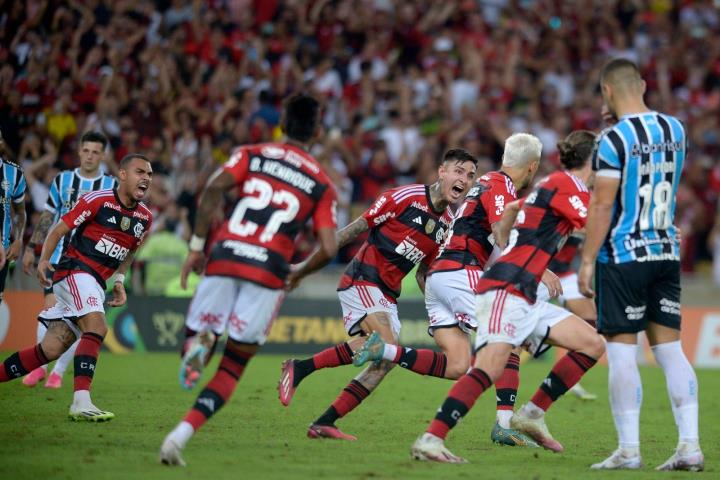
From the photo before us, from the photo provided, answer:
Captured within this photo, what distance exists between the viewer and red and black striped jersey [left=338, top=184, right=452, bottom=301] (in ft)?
31.6

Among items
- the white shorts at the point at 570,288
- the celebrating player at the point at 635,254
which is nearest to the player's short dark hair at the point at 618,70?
the celebrating player at the point at 635,254

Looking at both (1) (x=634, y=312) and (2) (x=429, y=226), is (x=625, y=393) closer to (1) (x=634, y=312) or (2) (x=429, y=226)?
(1) (x=634, y=312)

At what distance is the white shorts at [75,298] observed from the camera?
10.1 metres

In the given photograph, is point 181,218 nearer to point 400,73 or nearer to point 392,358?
point 400,73

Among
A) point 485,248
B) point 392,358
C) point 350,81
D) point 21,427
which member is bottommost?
point 21,427

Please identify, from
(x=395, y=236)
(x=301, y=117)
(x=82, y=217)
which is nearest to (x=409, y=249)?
(x=395, y=236)

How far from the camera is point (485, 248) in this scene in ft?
31.5

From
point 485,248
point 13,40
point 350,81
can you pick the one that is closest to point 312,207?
point 485,248

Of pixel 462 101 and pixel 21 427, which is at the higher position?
pixel 462 101

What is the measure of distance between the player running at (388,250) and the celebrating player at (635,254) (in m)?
2.18

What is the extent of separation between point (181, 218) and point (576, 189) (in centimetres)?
1196

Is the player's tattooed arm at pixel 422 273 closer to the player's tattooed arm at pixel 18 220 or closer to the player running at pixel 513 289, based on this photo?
the player running at pixel 513 289

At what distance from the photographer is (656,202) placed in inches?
297

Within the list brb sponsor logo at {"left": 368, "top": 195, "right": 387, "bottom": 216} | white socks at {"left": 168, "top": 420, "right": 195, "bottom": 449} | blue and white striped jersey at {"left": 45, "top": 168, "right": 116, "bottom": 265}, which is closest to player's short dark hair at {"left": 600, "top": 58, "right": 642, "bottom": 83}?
brb sponsor logo at {"left": 368, "top": 195, "right": 387, "bottom": 216}
